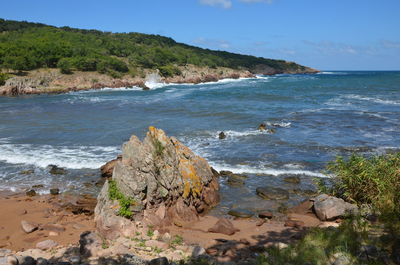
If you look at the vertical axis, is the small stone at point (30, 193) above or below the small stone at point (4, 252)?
below

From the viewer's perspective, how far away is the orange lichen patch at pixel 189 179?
39.2ft

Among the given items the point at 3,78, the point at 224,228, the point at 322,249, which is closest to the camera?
the point at 322,249

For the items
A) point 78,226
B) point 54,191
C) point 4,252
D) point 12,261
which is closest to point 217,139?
point 54,191

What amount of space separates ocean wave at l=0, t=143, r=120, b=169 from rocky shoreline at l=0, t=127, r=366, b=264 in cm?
438

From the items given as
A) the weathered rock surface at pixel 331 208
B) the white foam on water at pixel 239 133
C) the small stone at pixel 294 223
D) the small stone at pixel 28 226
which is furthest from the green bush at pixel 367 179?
the white foam on water at pixel 239 133

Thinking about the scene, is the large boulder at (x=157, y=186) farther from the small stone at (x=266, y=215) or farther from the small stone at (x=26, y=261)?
the small stone at (x=26, y=261)

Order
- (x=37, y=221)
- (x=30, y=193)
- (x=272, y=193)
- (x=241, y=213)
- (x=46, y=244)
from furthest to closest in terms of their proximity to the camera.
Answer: (x=30, y=193), (x=272, y=193), (x=241, y=213), (x=37, y=221), (x=46, y=244)

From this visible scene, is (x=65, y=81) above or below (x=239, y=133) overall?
above

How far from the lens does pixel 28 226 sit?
34.8 feet

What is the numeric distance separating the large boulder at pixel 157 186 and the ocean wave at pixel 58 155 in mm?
6288

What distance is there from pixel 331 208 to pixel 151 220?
5.58 m

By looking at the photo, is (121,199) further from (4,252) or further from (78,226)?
(4,252)

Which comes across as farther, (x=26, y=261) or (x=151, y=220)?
(x=151, y=220)

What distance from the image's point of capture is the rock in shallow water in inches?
524
